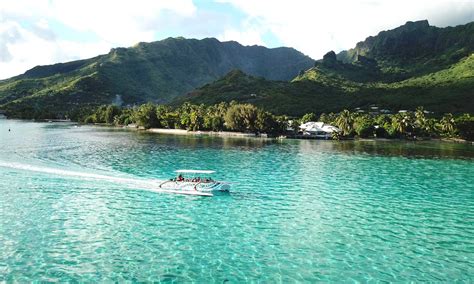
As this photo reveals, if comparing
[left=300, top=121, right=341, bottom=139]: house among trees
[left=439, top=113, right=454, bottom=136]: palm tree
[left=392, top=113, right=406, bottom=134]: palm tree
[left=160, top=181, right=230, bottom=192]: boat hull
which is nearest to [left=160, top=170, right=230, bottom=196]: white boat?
[left=160, top=181, right=230, bottom=192]: boat hull

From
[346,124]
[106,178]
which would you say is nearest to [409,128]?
[346,124]

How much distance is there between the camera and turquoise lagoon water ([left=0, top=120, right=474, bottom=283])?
32.1 m

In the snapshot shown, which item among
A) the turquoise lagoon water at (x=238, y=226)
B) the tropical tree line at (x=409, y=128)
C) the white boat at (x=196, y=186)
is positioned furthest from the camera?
the tropical tree line at (x=409, y=128)

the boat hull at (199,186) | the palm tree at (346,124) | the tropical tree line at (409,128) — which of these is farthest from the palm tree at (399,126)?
the boat hull at (199,186)

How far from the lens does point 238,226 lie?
144 ft

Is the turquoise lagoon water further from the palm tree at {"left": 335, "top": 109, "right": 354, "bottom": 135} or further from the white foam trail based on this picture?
the palm tree at {"left": 335, "top": 109, "right": 354, "bottom": 135}

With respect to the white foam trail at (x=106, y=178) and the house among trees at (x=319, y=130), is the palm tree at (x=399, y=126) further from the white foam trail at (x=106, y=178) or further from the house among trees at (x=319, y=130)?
the white foam trail at (x=106, y=178)

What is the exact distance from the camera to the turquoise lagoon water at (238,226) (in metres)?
32.1

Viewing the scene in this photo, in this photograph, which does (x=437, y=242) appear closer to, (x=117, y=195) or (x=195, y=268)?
(x=195, y=268)

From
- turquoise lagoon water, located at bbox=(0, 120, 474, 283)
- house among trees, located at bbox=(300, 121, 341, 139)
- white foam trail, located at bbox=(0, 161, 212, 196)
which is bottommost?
turquoise lagoon water, located at bbox=(0, 120, 474, 283)

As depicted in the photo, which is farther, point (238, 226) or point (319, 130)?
point (319, 130)

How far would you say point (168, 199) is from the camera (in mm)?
55750

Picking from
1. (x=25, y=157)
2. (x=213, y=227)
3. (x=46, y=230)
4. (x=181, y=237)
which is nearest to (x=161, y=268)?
(x=181, y=237)

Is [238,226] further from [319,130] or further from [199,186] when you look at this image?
[319,130]
